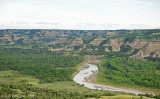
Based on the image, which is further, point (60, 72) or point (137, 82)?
point (60, 72)

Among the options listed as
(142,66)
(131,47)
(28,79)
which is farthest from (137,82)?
(131,47)

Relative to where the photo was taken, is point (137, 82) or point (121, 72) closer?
point (137, 82)

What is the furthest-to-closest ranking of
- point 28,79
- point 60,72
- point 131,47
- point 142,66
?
point 131,47, point 142,66, point 60,72, point 28,79

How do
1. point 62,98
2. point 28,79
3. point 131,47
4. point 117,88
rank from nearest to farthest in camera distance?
point 62,98 < point 117,88 < point 28,79 < point 131,47

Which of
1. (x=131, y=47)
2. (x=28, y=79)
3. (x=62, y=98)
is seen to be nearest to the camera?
(x=62, y=98)

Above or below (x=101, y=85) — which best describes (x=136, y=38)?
above

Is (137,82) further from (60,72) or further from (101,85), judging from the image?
(60,72)

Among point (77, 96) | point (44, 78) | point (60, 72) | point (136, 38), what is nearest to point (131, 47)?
point (136, 38)

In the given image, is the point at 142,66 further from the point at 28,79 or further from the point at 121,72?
the point at 28,79

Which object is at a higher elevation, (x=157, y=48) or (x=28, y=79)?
(x=157, y=48)
